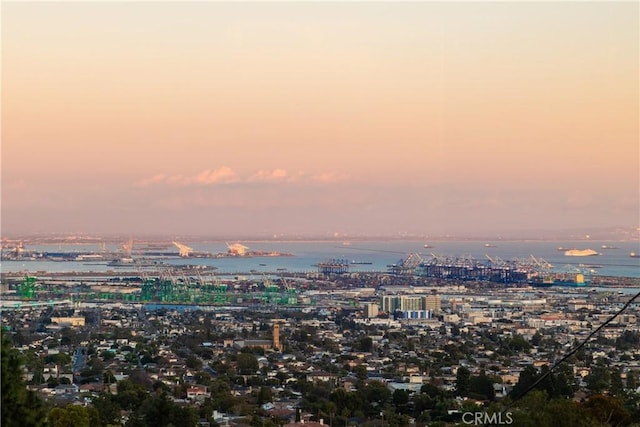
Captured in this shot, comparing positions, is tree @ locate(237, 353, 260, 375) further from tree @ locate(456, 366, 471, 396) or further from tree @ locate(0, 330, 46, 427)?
tree @ locate(0, 330, 46, 427)

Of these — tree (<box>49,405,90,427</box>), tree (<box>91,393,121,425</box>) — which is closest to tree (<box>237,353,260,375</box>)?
tree (<box>91,393,121,425</box>)

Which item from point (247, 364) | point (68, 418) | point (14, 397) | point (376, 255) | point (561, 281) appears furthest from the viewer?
point (376, 255)

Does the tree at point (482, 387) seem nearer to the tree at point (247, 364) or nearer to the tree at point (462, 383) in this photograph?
the tree at point (462, 383)

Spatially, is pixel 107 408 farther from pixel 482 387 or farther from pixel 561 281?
pixel 561 281

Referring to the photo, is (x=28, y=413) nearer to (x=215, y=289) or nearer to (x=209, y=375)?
(x=209, y=375)

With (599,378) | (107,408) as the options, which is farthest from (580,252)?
(107,408)

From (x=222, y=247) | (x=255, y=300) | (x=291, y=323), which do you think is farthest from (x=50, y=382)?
(x=222, y=247)
